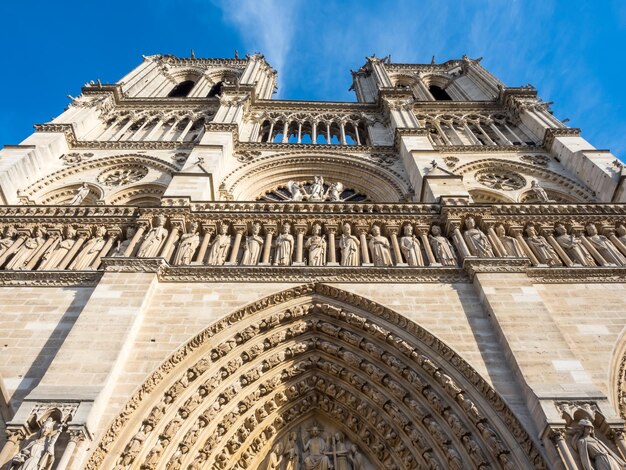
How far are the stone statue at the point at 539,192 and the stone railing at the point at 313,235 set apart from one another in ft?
8.65

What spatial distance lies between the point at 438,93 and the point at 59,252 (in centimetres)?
2056

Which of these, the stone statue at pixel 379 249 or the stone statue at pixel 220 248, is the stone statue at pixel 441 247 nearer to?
the stone statue at pixel 379 249

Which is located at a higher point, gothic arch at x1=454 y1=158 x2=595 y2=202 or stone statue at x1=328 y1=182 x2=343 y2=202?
gothic arch at x1=454 y1=158 x2=595 y2=202

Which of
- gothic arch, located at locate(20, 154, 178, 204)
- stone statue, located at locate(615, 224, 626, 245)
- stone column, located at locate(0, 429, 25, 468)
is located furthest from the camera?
gothic arch, located at locate(20, 154, 178, 204)

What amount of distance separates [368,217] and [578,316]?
395 centimetres

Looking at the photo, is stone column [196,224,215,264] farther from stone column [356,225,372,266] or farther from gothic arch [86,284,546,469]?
stone column [356,225,372,266]

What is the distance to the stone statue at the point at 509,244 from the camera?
27.4 ft

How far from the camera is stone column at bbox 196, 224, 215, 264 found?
27.3ft

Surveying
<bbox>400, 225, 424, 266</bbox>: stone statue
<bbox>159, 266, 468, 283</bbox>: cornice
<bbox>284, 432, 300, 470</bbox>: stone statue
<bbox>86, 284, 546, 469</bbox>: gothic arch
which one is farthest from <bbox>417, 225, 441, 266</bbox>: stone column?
<bbox>284, 432, 300, 470</bbox>: stone statue

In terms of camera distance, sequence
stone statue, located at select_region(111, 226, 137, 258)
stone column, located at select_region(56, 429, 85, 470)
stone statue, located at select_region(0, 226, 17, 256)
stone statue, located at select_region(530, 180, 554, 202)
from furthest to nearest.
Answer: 1. stone statue, located at select_region(530, 180, 554, 202)
2. stone statue, located at select_region(0, 226, 17, 256)
3. stone statue, located at select_region(111, 226, 137, 258)
4. stone column, located at select_region(56, 429, 85, 470)

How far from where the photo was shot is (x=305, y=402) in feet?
23.3

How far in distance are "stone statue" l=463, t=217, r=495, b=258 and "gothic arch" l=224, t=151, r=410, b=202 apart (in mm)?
3927

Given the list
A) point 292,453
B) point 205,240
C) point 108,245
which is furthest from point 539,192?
point 108,245

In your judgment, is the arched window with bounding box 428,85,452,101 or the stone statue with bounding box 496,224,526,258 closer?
the stone statue with bounding box 496,224,526,258
